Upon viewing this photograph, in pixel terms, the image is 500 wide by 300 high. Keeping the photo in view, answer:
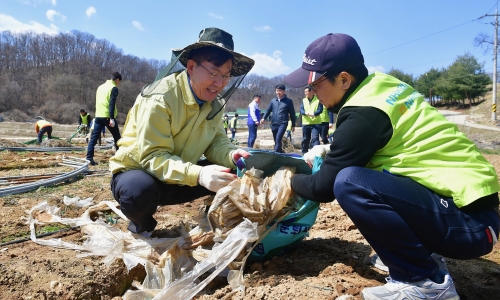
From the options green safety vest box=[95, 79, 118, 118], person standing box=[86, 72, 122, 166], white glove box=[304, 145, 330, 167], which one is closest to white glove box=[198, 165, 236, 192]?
white glove box=[304, 145, 330, 167]

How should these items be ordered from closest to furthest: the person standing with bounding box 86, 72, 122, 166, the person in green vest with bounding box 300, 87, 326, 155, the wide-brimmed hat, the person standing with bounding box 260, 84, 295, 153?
the wide-brimmed hat, the person standing with bounding box 86, 72, 122, 166, the person in green vest with bounding box 300, 87, 326, 155, the person standing with bounding box 260, 84, 295, 153

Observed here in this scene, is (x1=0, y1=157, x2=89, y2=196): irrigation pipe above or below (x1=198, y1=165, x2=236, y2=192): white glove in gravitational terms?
below

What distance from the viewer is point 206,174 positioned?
192 cm

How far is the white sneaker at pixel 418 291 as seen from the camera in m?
1.44

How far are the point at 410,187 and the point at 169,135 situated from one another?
51.7 inches

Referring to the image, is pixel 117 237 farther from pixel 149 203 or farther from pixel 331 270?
pixel 331 270

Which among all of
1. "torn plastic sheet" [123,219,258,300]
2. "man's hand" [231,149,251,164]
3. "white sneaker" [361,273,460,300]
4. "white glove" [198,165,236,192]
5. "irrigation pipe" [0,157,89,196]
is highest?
"man's hand" [231,149,251,164]

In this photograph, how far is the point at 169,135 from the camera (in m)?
2.14

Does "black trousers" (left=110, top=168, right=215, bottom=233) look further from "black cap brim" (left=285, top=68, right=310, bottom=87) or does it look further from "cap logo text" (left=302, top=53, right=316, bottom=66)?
"cap logo text" (left=302, top=53, right=316, bottom=66)

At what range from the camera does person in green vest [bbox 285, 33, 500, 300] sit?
144 cm

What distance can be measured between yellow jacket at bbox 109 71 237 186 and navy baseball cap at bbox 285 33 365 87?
0.78 m

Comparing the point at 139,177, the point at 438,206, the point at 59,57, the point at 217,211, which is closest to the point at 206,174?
the point at 217,211

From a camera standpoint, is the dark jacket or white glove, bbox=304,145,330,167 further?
the dark jacket

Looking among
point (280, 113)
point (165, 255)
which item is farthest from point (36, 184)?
point (280, 113)
